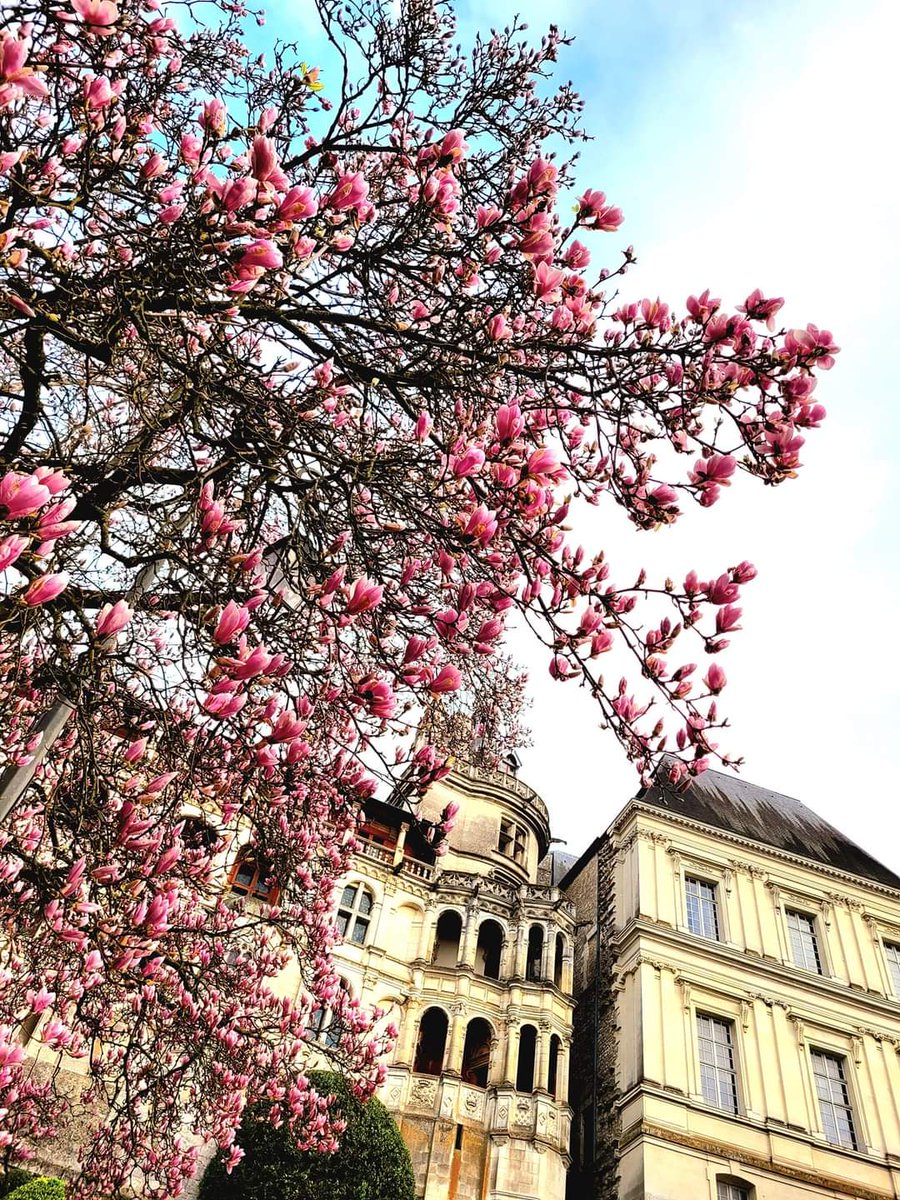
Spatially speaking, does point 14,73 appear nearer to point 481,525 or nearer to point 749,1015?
point 481,525

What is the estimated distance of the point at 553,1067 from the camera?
20344mm

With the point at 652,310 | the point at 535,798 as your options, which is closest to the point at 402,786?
the point at 652,310

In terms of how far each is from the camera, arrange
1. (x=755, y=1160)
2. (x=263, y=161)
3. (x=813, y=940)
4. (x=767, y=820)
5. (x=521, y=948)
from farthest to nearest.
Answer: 1. (x=767, y=820)
2. (x=813, y=940)
3. (x=521, y=948)
4. (x=755, y=1160)
5. (x=263, y=161)

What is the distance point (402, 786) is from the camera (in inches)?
171

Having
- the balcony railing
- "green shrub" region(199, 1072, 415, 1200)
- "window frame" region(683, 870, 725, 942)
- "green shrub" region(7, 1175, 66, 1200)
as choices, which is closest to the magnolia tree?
"green shrub" region(7, 1175, 66, 1200)

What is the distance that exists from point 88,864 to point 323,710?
1.74 meters

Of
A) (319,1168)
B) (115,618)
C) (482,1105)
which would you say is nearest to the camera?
(115,618)

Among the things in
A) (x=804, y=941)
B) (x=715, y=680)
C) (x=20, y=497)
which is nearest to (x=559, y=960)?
(x=804, y=941)

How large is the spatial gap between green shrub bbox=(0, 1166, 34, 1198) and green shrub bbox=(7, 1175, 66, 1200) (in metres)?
0.44

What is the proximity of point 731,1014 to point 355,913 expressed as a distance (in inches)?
383

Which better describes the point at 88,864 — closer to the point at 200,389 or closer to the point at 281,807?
the point at 281,807

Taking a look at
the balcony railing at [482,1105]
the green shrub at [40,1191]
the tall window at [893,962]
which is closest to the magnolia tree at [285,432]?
the green shrub at [40,1191]

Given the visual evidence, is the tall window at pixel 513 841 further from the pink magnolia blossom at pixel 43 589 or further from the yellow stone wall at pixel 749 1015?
the pink magnolia blossom at pixel 43 589

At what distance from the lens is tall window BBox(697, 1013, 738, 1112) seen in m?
18.9
